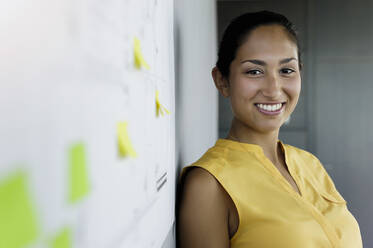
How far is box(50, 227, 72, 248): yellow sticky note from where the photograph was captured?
230mm

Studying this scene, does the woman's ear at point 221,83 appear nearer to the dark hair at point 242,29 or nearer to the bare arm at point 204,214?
the dark hair at point 242,29

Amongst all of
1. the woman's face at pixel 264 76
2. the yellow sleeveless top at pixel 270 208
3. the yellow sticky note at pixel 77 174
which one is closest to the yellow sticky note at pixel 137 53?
the yellow sticky note at pixel 77 174

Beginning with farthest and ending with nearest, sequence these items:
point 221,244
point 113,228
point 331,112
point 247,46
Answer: point 331,112 < point 247,46 < point 221,244 < point 113,228

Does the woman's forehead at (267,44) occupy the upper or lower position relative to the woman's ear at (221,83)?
upper

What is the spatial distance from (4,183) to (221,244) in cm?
63

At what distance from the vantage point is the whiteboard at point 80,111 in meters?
0.19

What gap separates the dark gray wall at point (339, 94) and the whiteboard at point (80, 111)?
2.47 meters

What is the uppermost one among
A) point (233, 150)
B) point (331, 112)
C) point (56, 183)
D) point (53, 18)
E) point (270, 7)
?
point (270, 7)

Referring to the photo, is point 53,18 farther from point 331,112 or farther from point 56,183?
point 331,112

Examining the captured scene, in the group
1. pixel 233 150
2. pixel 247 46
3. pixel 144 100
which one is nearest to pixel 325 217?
pixel 233 150

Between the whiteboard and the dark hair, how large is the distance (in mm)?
447

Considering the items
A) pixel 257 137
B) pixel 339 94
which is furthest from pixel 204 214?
pixel 339 94

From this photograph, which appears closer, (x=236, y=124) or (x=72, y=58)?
(x=72, y=58)

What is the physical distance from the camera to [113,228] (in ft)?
1.10
